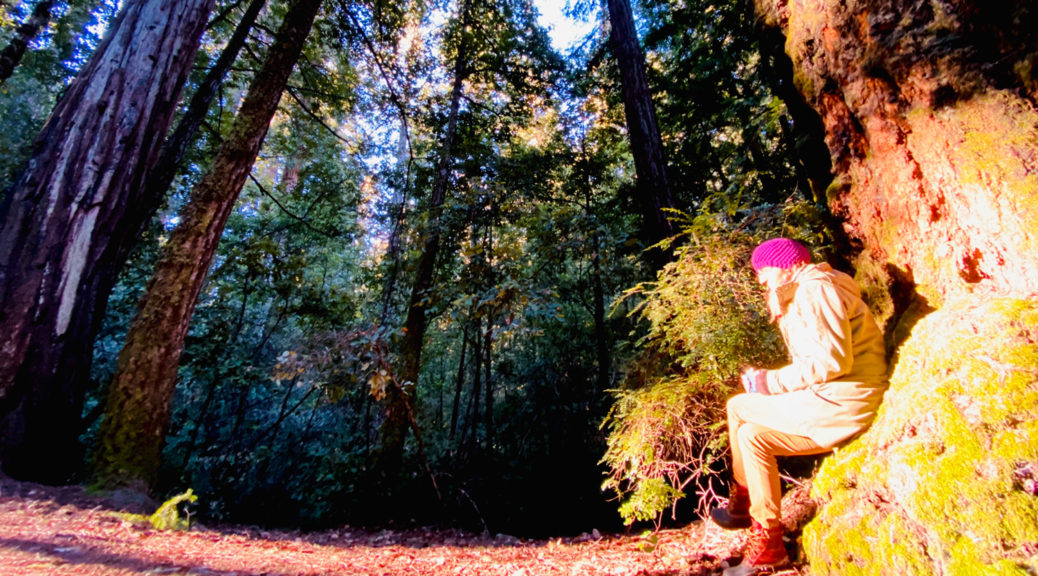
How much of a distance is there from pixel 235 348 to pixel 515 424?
20.8ft

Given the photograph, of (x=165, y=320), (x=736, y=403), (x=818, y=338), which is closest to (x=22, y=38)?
(x=165, y=320)

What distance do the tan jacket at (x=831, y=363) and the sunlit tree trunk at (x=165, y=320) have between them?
4859 millimetres

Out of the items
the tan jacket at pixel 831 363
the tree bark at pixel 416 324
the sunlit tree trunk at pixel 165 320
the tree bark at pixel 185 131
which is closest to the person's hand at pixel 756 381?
the tan jacket at pixel 831 363

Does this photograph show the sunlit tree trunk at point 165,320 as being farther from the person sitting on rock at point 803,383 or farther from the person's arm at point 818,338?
the person's arm at point 818,338

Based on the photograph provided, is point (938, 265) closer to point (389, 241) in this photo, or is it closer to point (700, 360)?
point (700, 360)

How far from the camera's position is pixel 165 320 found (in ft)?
12.2

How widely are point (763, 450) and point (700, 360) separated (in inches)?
38.3

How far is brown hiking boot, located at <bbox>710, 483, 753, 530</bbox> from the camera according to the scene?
97.5 inches

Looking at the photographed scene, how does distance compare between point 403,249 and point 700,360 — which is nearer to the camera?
point 700,360

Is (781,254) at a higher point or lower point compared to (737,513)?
higher

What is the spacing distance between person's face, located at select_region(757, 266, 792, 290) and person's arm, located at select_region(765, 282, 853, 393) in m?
0.15

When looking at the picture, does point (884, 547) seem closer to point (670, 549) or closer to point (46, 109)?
point (670, 549)

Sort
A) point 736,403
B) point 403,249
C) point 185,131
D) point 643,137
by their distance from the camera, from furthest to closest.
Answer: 1. point 403,249
2. point 643,137
3. point 185,131
4. point 736,403

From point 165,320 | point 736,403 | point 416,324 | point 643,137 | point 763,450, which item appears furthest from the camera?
point 416,324
